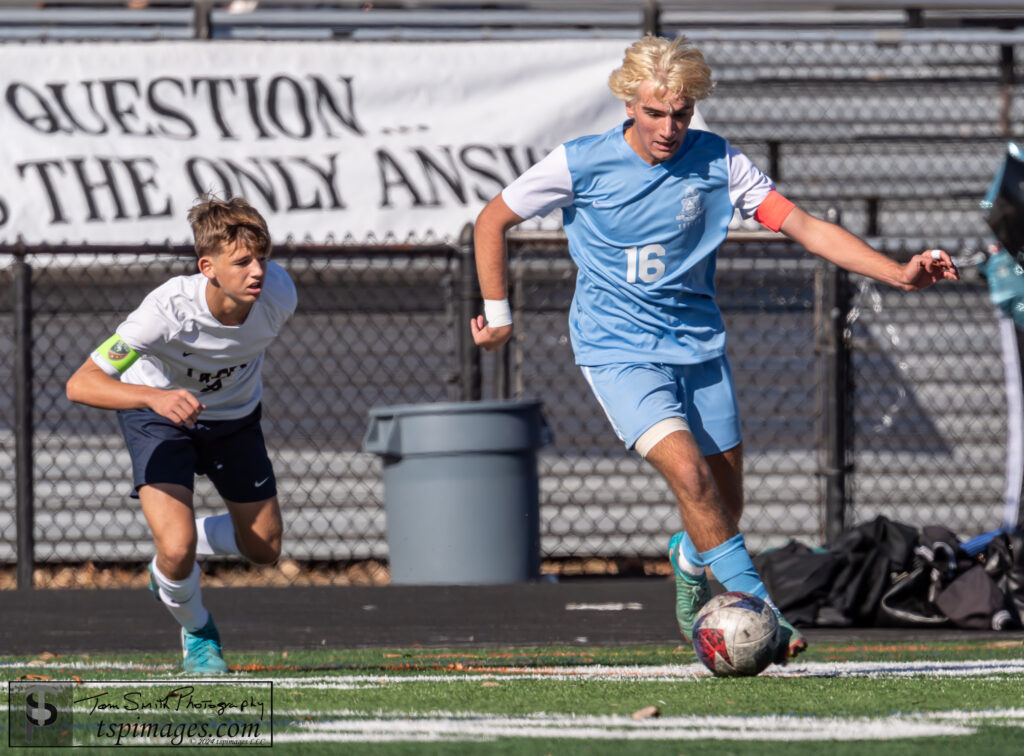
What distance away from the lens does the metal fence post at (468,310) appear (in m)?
8.70

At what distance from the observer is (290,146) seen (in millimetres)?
9672

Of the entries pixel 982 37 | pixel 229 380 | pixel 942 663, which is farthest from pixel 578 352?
pixel 982 37

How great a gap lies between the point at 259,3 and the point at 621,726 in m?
7.60

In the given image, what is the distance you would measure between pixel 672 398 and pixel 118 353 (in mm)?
1951

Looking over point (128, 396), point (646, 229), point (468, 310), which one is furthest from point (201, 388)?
point (468, 310)

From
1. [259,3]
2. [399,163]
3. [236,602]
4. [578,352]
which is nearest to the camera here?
[578,352]

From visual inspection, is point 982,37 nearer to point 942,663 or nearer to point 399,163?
point 399,163

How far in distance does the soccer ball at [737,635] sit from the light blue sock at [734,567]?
103 millimetres

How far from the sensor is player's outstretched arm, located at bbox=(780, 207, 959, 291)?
4.75 metres

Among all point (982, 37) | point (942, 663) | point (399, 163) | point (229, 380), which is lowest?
point (942, 663)

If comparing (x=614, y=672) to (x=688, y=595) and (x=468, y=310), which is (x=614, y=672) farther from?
(x=468, y=310)

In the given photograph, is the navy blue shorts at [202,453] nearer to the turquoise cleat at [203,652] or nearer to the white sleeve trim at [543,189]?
the turquoise cleat at [203,652]

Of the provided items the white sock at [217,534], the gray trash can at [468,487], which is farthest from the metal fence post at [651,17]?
the white sock at [217,534]
